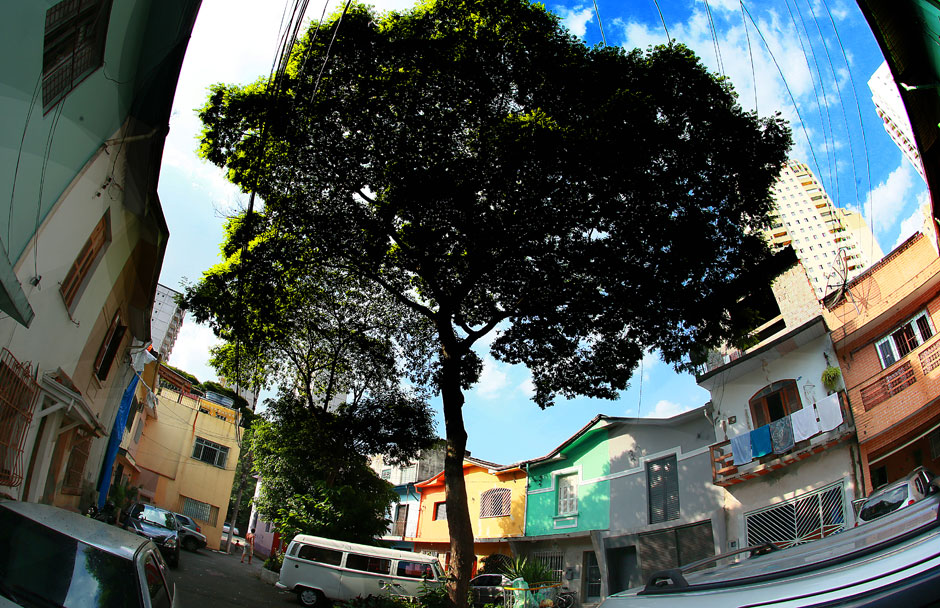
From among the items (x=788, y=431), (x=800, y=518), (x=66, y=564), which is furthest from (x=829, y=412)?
(x=66, y=564)

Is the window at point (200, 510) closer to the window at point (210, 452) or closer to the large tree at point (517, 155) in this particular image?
the window at point (210, 452)

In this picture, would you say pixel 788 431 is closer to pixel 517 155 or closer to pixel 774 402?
pixel 774 402

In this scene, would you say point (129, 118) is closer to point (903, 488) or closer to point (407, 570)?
point (903, 488)

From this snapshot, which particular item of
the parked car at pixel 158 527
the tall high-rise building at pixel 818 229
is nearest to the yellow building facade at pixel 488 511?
the parked car at pixel 158 527

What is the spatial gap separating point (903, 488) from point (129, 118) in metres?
12.1

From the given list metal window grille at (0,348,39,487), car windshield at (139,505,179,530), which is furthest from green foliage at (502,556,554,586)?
metal window grille at (0,348,39,487)

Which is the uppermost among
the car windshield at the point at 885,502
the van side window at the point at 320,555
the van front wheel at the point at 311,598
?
the car windshield at the point at 885,502

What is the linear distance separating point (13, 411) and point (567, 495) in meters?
19.7

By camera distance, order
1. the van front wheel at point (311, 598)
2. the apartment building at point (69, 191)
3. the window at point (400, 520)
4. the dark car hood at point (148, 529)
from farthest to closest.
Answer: the window at point (400, 520) < the van front wheel at point (311, 598) < the dark car hood at point (148, 529) < the apartment building at point (69, 191)

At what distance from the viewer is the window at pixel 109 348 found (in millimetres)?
10875

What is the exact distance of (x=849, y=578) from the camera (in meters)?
2.06

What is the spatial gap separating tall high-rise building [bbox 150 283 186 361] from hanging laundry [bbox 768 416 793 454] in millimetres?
15604

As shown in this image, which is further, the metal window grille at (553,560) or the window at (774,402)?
the metal window grille at (553,560)

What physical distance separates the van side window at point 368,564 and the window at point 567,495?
334 inches
